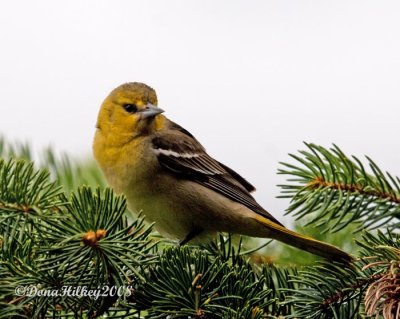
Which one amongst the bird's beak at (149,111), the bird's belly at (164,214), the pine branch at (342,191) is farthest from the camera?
the bird's beak at (149,111)

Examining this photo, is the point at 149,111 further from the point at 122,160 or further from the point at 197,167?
the point at 197,167

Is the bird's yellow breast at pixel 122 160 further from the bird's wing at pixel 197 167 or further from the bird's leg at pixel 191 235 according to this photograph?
the bird's leg at pixel 191 235

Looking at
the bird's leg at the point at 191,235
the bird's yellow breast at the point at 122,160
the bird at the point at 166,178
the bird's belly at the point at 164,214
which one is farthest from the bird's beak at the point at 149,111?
the bird's leg at the point at 191,235

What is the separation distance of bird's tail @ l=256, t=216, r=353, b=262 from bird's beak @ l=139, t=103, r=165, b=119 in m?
0.93

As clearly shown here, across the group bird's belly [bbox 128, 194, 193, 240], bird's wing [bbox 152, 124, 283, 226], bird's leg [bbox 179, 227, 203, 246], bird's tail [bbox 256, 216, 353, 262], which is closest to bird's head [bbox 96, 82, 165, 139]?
bird's wing [bbox 152, 124, 283, 226]

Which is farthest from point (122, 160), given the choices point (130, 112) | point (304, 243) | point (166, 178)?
point (304, 243)

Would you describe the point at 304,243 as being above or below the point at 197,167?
below

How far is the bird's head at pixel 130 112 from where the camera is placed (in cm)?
421

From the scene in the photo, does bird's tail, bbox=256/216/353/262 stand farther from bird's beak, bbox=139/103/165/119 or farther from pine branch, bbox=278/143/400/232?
bird's beak, bbox=139/103/165/119

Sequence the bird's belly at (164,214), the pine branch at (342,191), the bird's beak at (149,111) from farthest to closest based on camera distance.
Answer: the bird's beak at (149,111)
the bird's belly at (164,214)
the pine branch at (342,191)

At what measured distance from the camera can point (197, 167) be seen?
4.42m

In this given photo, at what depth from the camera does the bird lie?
155 inches

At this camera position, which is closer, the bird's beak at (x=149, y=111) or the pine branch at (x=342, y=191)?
the pine branch at (x=342, y=191)

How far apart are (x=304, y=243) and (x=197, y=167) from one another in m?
1.29
